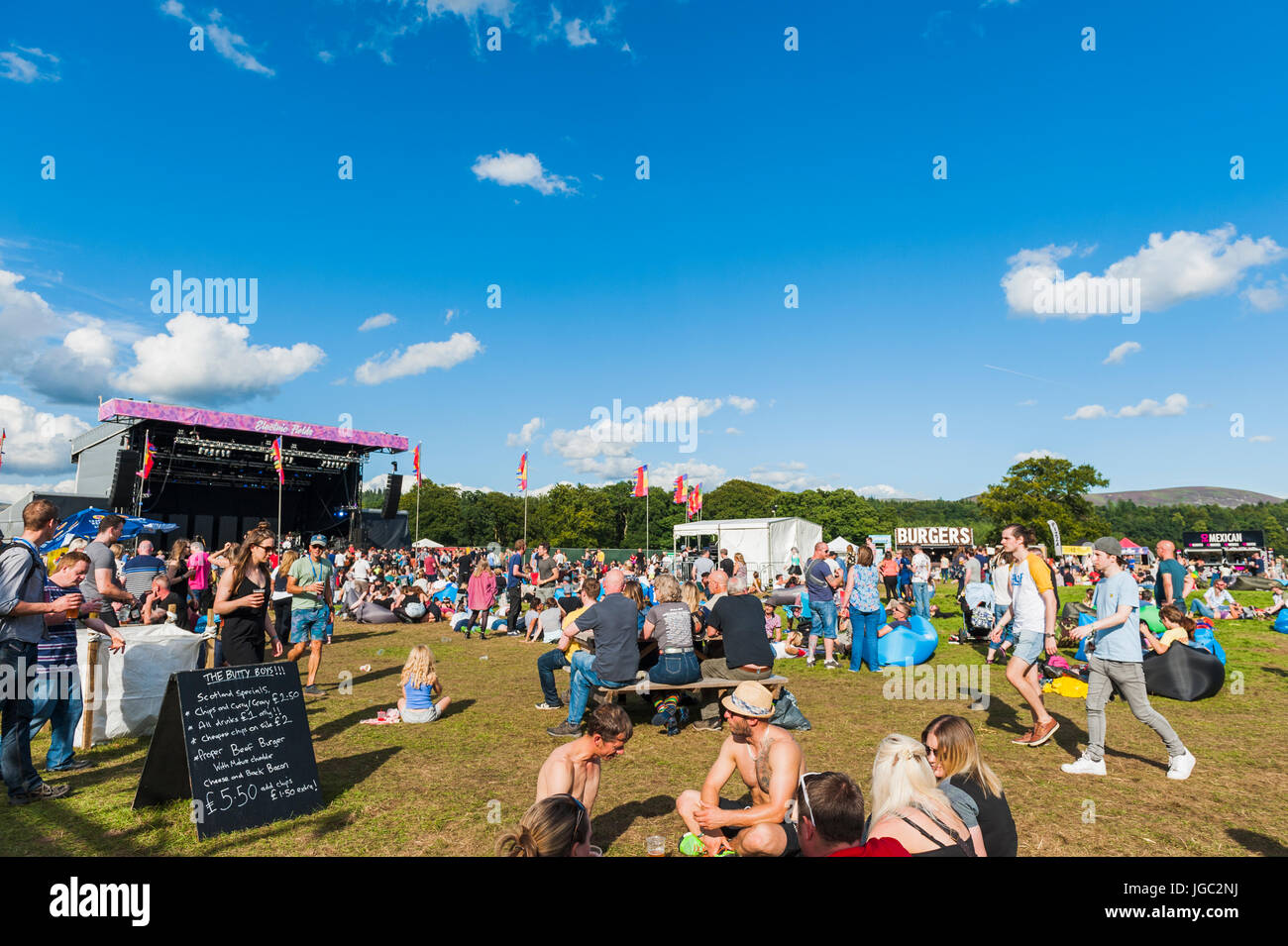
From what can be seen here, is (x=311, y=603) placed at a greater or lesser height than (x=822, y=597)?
greater

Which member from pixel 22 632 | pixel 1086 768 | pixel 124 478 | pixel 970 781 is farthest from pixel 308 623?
A: pixel 124 478

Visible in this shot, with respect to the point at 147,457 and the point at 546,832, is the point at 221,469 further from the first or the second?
the point at 546,832

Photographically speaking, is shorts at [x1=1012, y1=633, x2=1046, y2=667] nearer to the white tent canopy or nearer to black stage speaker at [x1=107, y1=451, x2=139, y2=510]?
the white tent canopy

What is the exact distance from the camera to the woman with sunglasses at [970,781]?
3.15 meters

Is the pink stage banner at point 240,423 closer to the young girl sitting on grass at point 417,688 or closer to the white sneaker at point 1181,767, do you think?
the young girl sitting on grass at point 417,688

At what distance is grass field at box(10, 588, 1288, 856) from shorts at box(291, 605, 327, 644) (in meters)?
0.78

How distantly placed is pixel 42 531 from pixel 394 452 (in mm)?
39983

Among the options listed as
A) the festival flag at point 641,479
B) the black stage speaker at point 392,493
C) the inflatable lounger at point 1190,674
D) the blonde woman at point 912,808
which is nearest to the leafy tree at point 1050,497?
the festival flag at point 641,479

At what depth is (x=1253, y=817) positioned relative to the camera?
15.6ft

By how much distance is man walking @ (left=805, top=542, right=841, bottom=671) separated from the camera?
1023 cm

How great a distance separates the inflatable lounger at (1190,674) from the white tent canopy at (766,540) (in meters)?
18.8

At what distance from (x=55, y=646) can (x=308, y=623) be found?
336cm

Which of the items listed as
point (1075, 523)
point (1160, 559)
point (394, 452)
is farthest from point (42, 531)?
point (1075, 523)

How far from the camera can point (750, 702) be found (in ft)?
12.3
